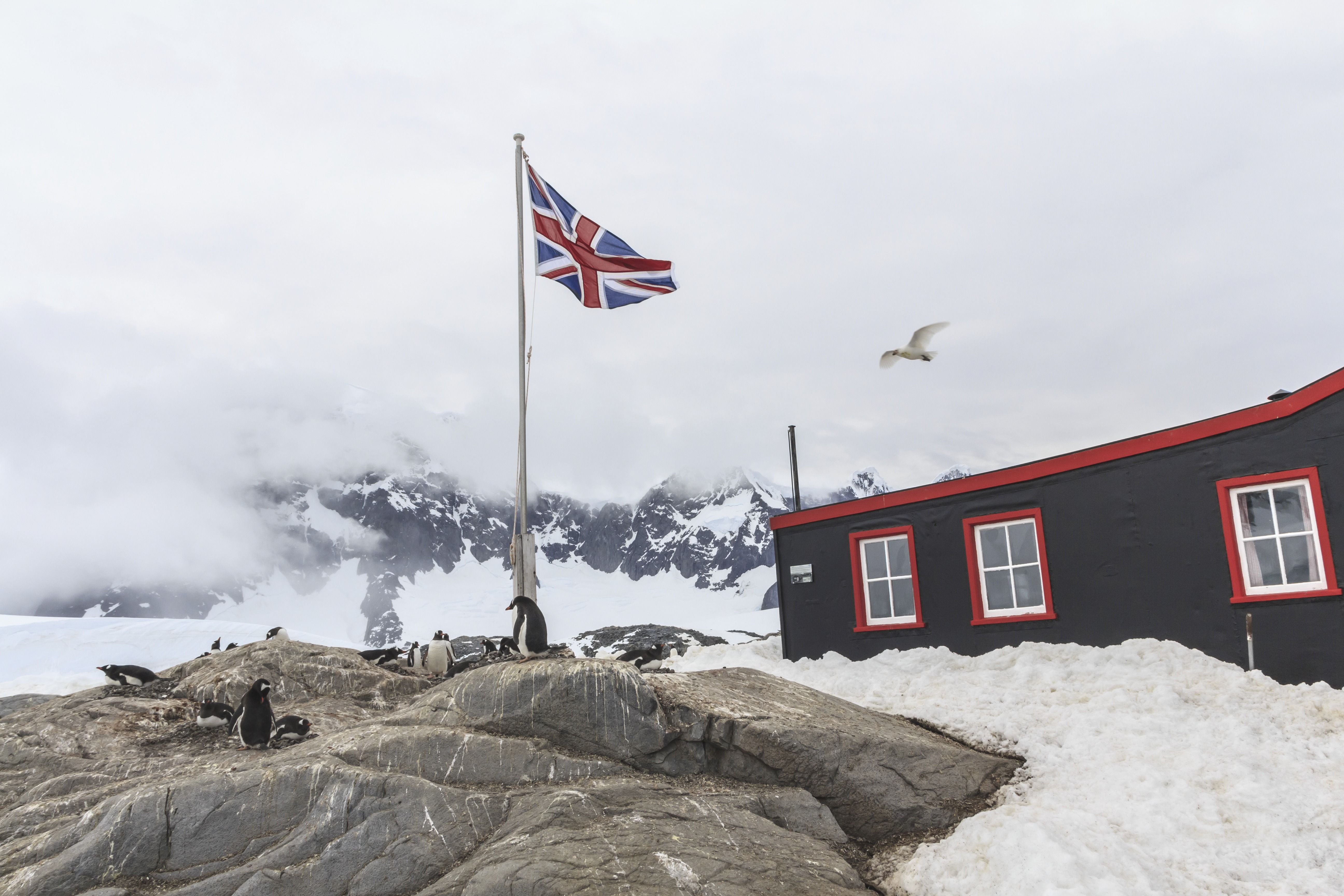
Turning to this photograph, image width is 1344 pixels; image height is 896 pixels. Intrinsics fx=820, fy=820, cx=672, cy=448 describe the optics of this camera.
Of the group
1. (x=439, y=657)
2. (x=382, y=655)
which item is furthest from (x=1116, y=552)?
(x=382, y=655)

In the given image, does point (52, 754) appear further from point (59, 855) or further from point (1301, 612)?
point (1301, 612)

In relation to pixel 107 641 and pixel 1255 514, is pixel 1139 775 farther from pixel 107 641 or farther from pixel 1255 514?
pixel 107 641

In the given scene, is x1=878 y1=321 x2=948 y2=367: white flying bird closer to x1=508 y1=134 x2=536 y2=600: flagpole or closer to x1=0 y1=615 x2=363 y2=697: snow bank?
x1=508 y1=134 x2=536 y2=600: flagpole

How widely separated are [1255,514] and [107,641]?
2270 inches

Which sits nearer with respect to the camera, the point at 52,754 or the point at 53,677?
the point at 52,754

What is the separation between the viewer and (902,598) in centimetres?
1586

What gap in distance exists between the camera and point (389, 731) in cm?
858

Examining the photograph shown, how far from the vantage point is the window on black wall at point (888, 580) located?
1579 centimetres

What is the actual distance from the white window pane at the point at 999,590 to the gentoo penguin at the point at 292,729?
11.2 metres

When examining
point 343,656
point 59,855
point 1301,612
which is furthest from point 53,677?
point 1301,612

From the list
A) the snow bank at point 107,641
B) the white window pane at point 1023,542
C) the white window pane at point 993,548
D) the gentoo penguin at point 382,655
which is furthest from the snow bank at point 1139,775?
the snow bank at point 107,641

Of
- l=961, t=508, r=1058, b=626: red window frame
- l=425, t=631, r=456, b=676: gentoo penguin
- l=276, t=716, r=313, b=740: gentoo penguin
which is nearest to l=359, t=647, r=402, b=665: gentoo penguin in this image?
l=425, t=631, r=456, b=676: gentoo penguin

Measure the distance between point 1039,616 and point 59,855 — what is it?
13.4 metres

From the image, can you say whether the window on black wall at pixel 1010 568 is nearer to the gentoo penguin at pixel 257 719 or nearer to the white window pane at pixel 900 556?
the white window pane at pixel 900 556
